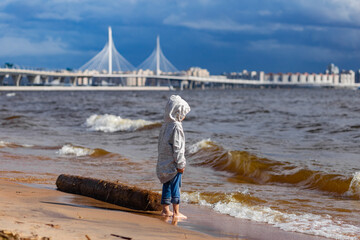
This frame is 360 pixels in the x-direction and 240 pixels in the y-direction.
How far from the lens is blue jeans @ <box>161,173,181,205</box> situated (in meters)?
4.09

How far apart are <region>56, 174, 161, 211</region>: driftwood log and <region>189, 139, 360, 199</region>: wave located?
270 cm

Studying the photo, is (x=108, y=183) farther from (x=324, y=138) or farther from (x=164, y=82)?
(x=164, y=82)

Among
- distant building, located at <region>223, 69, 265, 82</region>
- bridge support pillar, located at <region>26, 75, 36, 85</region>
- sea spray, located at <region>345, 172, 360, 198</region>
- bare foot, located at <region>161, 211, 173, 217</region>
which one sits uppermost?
distant building, located at <region>223, 69, 265, 82</region>

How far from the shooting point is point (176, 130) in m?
4.02

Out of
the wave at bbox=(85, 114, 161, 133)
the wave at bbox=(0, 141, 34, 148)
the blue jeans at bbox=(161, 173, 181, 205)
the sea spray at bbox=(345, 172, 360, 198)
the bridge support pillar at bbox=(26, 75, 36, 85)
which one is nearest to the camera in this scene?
the blue jeans at bbox=(161, 173, 181, 205)

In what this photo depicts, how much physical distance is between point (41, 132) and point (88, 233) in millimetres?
11571

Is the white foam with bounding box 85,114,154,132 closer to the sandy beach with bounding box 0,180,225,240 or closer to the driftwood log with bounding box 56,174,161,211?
the driftwood log with bounding box 56,174,161,211

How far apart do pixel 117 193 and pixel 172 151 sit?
29.5 inches

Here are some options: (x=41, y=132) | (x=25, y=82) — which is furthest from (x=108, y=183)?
(x=25, y=82)

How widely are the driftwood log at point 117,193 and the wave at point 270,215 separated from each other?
75cm

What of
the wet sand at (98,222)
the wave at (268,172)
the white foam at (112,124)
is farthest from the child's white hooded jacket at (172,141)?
the white foam at (112,124)

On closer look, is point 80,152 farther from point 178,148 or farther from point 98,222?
point 98,222

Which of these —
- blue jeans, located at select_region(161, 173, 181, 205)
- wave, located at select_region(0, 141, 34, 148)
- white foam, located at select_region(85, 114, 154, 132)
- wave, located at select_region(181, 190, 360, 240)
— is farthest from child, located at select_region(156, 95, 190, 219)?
white foam, located at select_region(85, 114, 154, 132)

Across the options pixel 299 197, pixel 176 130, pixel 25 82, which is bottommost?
pixel 299 197
